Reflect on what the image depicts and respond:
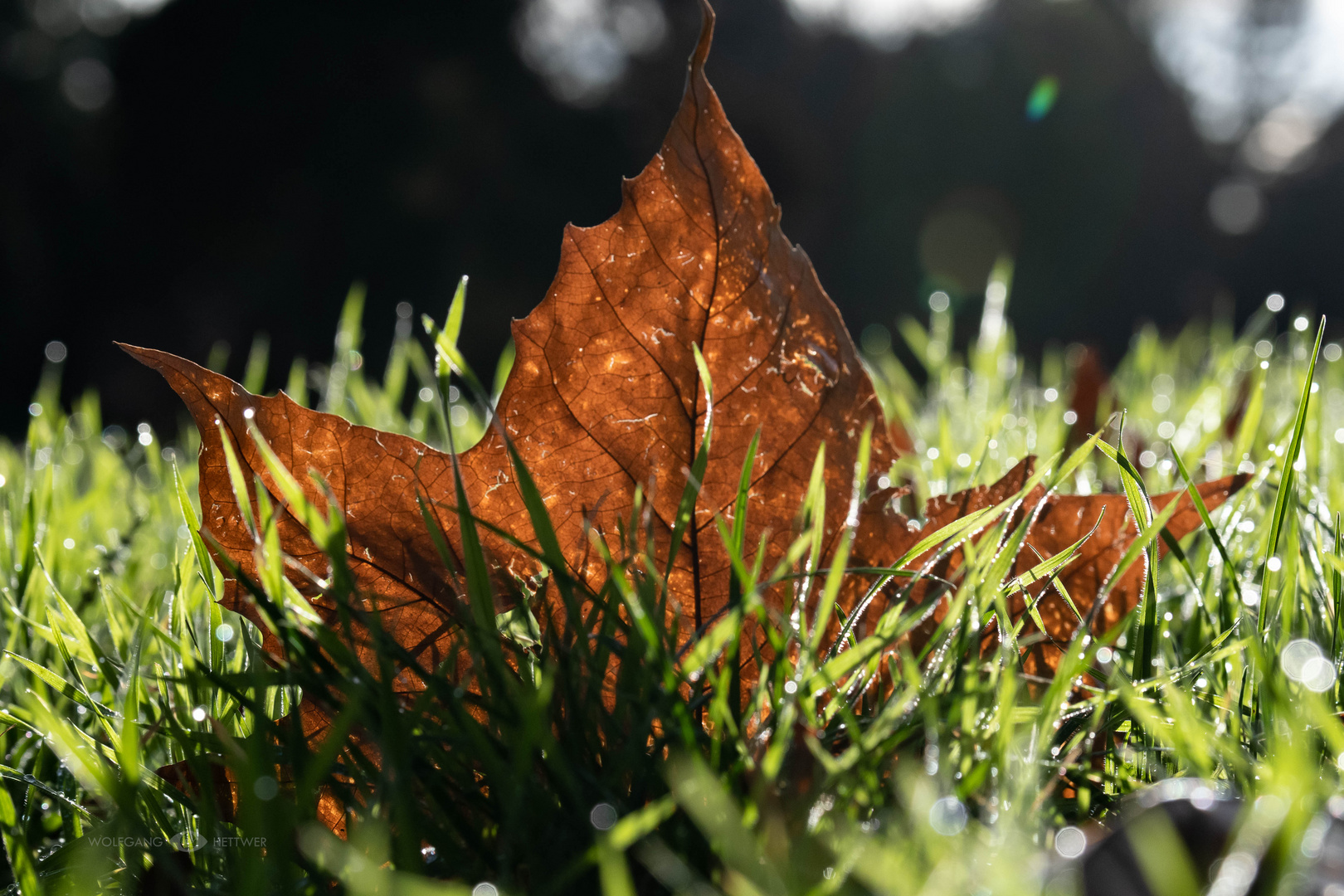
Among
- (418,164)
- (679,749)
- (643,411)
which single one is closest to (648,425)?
(643,411)

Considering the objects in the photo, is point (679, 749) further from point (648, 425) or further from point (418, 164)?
point (418, 164)

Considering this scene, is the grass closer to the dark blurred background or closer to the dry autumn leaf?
the dry autumn leaf

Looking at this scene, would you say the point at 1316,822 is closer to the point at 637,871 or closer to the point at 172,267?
the point at 637,871

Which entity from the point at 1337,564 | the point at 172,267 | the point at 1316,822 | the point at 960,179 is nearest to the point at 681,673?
the point at 1316,822

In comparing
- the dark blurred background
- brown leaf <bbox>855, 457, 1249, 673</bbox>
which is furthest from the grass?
the dark blurred background

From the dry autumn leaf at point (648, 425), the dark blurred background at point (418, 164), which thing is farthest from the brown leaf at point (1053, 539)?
the dark blurred background at point (418, 164)
